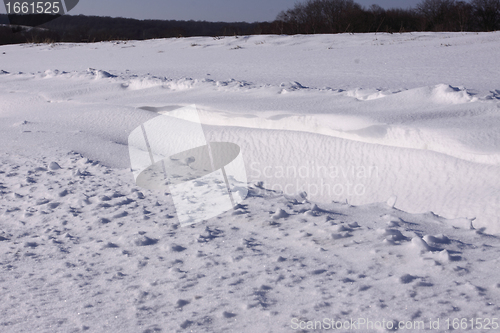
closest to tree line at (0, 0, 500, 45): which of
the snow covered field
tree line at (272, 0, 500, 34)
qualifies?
tree line at (272, 0, 500, 34)

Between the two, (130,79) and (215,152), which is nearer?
(215,152)

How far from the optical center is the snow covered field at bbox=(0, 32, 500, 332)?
108cm

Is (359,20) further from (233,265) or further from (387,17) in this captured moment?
(233,265)

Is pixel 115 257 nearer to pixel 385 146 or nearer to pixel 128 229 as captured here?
pixel 128 229

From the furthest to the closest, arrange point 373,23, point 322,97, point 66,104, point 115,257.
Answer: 1. point 373,23
2. point 66,104
3. point 322,97
4. point 115,257

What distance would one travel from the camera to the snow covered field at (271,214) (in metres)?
1.08

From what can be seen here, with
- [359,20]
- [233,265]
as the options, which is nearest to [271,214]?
[233,265]

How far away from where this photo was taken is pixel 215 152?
2.47 m

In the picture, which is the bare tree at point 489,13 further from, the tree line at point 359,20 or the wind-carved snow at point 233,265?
the wind-carved snow at point 233,265

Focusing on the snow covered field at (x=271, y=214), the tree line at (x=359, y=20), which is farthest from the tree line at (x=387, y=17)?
the snow covered field at (x=271, y=214)

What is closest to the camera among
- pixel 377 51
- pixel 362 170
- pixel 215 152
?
pixel 362 170

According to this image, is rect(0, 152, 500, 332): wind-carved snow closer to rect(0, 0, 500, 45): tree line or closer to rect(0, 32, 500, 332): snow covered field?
rect(0, 32, 500, 332): snow covered field

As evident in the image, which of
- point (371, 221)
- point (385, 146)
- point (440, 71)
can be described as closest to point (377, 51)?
point (440, 71)

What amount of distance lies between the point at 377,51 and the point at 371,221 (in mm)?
4292
